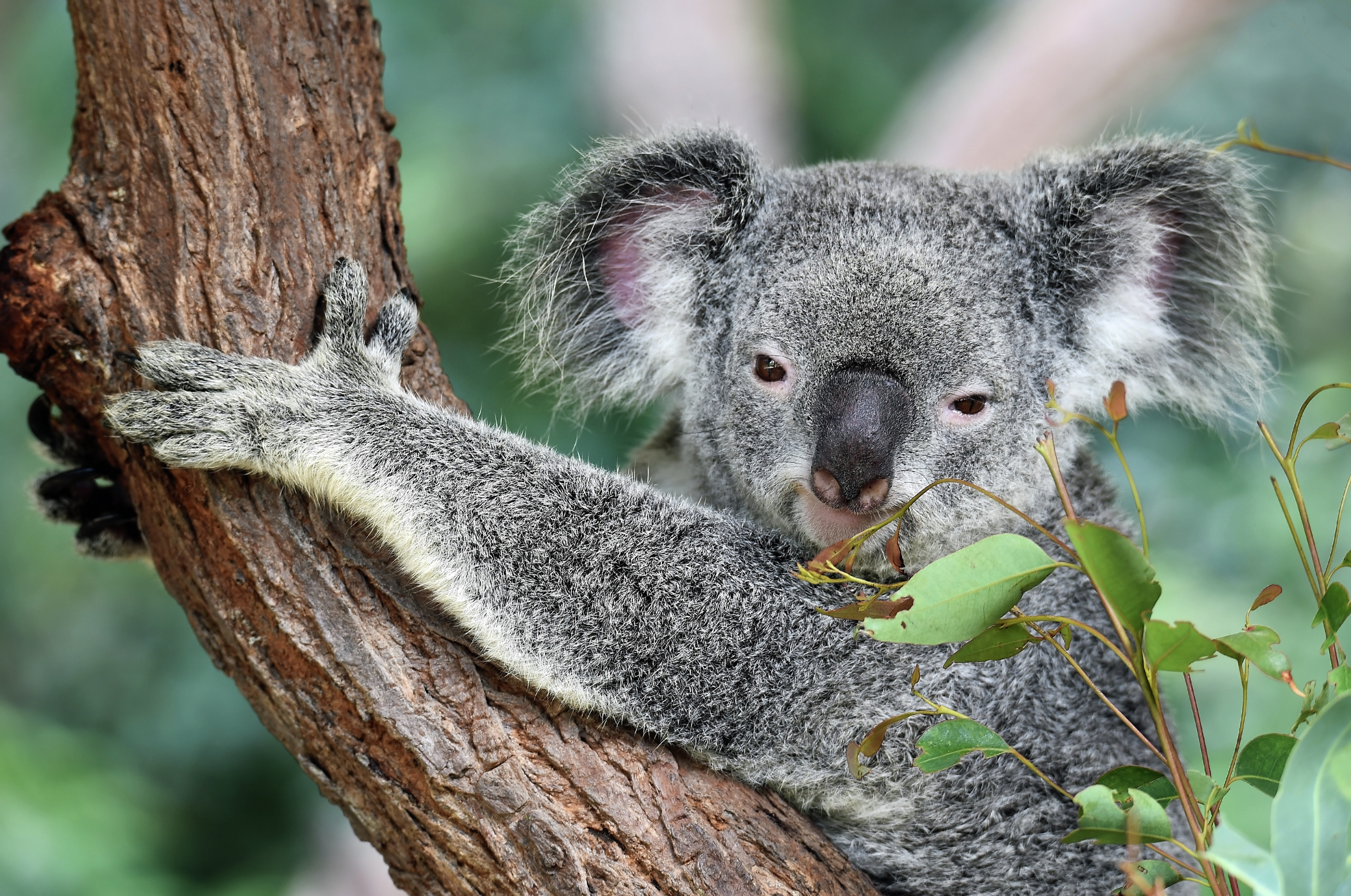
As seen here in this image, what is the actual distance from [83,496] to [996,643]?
1.89 m

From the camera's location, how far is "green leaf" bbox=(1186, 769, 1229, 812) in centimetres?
117

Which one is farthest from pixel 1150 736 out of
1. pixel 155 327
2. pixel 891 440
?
pixel 155 327

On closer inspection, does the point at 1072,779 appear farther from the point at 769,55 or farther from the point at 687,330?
the point at 769,55

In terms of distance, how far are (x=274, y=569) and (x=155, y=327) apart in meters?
0.45

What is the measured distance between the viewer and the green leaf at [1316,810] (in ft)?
3.14

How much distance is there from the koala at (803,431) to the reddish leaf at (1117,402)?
0.59m

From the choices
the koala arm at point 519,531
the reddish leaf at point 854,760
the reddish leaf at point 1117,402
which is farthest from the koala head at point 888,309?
the reddish leaf at point 1117,402

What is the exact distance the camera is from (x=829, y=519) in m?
1.87

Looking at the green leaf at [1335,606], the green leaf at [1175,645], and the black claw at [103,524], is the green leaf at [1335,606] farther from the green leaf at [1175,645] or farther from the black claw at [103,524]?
the black claw at [103,524]

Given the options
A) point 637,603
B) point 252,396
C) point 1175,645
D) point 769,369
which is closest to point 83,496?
point 252,396

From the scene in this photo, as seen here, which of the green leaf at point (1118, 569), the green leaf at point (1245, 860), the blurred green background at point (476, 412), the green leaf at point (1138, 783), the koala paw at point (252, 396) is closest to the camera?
the green leaf at point (1245, 860)

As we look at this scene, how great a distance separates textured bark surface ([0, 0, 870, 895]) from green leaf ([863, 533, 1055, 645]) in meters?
0.69

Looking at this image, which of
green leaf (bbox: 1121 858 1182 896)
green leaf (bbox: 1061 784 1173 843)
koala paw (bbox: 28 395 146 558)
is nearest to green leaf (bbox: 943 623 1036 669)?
green leaf (bbox: 1061 784 1173 843)

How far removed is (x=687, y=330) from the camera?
87.1 inches
